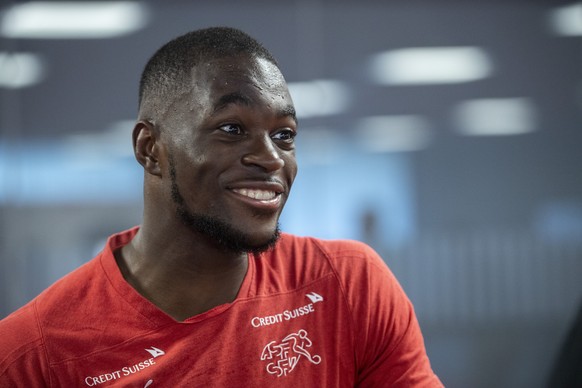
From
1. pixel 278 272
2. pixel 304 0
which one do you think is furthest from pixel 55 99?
pixel 278 272

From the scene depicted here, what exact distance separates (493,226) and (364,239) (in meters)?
0.53

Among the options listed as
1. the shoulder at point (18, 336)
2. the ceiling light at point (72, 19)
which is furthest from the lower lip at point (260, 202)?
the ceiling light at point (72, 19)

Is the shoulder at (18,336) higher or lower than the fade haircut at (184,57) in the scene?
lower

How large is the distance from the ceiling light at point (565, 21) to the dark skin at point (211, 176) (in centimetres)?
187

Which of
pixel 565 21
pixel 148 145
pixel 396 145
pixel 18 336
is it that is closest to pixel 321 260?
pixel 148 145

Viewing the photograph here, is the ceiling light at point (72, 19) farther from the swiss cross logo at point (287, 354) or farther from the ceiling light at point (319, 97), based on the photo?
the swiss cross logo at point (287, 354)

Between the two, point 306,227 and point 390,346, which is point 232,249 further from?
point 306,227

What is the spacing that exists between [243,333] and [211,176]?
0.30 m

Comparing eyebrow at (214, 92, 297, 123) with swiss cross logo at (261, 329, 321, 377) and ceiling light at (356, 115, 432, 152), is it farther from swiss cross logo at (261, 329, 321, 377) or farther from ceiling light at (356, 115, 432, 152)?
ceiling light at (356, 115, 432, 152)

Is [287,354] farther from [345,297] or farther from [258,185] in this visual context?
[258,185]

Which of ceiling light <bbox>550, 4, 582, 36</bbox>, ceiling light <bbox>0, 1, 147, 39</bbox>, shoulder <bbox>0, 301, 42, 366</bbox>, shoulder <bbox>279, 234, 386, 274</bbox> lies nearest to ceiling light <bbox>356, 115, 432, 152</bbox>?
ceiling light <bbox>550, 4, 582, 36</bbox>

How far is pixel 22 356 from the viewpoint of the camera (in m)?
1.09

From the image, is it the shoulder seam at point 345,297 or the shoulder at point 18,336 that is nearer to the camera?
the shoulder at point 18,336

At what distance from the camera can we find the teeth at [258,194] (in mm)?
1182
